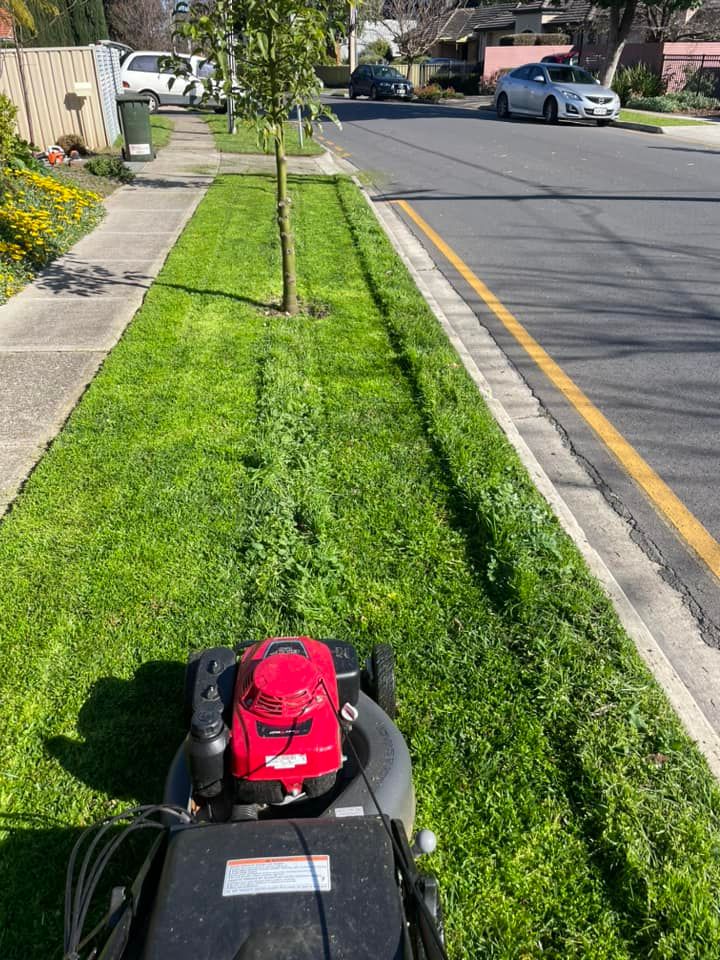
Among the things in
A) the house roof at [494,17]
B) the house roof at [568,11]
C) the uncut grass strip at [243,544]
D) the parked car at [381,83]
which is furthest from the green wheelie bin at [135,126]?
the house roof at [494,17]

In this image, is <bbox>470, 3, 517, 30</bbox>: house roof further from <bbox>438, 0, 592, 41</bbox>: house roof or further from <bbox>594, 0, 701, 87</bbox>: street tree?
<bbox>594, 0, 701, 87</bbox>: street tree

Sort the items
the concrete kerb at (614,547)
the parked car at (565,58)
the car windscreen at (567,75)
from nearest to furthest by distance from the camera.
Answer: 1. the concrete kerb at (614,547)
2. the car windscreen at (567,75)
3. the parked car at (565,58)

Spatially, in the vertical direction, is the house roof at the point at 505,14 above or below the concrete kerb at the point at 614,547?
above

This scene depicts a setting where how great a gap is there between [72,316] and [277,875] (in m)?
6.07

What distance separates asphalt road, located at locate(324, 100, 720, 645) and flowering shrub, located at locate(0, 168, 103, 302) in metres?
4.17

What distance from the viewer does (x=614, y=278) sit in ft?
25.1

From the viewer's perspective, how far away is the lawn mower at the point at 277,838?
1.46 meters

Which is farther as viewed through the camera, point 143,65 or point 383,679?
point 143,65

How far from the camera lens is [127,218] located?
10383 millimetres

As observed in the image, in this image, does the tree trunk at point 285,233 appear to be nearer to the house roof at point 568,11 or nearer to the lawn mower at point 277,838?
the lawn mower at point 277,838

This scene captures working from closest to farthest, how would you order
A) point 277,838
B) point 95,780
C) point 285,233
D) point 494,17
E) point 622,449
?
point 277,838, point 95,780, point 622,449, point 285,233, point 494,17

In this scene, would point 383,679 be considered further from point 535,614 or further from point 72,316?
point 72,316

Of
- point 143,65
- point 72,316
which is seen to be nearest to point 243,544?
point 72,316

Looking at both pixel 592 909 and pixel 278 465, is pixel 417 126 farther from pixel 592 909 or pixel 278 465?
pixel 592 909
